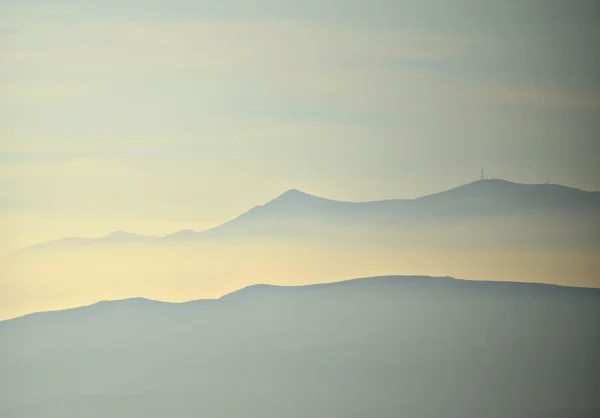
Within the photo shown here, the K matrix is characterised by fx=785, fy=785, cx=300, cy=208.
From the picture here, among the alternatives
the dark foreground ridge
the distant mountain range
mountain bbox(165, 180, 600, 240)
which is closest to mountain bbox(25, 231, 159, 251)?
the distant mountain range

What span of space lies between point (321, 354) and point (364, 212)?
0.66 m

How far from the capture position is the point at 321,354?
3.48 m

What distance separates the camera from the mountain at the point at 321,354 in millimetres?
3445

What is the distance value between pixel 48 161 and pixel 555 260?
232 centimetres

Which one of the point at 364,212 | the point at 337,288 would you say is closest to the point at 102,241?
the point at 337,288

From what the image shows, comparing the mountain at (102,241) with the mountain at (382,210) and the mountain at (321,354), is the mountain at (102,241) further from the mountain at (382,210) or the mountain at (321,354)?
the mountain at (321,354)

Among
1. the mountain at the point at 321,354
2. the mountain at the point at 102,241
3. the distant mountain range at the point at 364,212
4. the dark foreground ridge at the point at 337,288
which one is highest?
the distant mountain range at the point at 364,212

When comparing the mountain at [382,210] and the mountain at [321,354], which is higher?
the mountain at [382,210]

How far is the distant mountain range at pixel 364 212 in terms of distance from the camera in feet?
11.6

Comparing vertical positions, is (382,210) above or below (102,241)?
above

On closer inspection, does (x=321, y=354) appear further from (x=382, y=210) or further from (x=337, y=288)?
(x=382, y=210)

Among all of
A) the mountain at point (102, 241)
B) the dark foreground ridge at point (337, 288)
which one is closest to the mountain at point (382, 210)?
the mountain at point (102, 241)

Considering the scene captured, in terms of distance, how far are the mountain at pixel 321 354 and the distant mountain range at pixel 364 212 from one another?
0.27 m

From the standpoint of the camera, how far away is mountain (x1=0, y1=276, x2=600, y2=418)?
3.45 metres
